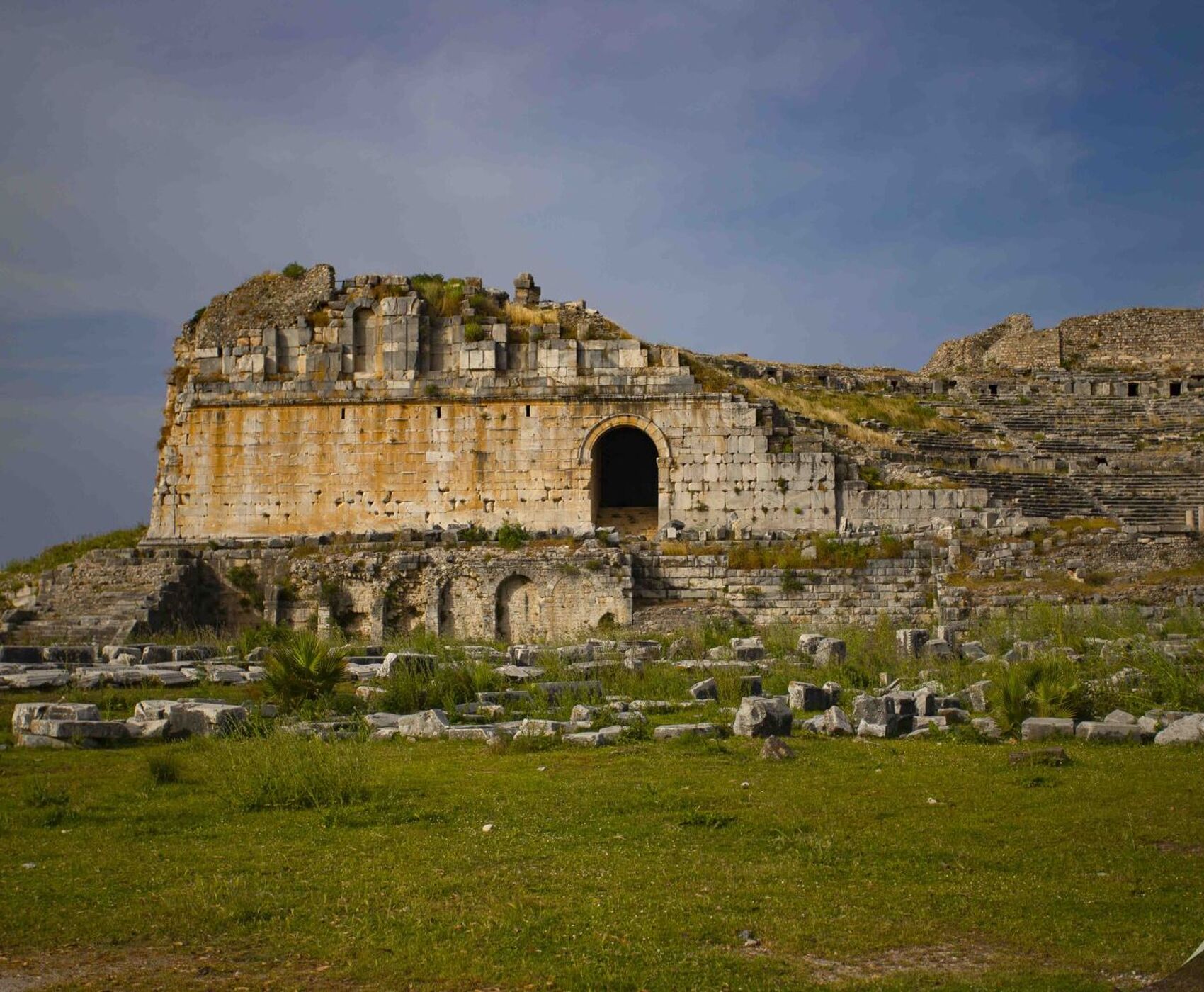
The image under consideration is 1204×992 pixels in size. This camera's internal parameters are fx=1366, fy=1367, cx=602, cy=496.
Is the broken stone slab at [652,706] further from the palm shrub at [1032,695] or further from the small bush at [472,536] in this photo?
the small bush at [472,536]

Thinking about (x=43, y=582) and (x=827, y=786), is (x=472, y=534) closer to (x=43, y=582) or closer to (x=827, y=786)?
(x=43, y=582)

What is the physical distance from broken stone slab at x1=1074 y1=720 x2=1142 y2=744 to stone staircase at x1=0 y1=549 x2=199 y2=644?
1587 cm

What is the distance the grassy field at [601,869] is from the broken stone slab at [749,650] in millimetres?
6369


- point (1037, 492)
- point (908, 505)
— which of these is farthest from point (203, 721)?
point (1037, 492)

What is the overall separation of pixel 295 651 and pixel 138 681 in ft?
8.23

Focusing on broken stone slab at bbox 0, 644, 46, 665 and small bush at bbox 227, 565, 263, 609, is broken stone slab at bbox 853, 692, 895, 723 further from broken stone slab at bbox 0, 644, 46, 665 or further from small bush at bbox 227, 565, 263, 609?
small bush at bbox 227, 565, 263, 609

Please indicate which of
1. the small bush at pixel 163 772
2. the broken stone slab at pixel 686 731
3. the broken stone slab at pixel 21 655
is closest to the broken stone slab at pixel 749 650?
the broken stone slab at pixel 686 731

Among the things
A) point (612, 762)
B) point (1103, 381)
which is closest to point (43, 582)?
point (612, 762)

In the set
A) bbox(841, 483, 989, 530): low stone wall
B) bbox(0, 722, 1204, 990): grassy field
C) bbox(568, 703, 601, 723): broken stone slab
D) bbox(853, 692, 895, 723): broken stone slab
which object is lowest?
bbox(0, 722, 1204, 990): grassy field

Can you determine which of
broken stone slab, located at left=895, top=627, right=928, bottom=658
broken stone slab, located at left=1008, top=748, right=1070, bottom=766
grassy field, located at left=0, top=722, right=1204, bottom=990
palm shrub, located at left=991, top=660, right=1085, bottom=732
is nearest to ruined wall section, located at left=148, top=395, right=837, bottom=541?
broken stone slab, located at left=895, top=627, right=928, bottom=658

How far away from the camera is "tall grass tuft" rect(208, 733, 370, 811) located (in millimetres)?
9297

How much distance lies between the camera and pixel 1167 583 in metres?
22.1

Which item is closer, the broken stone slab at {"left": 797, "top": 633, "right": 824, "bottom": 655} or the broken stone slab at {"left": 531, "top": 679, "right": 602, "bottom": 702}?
the broken stone slab at {"left": 531, "top": 679, "right": 602, "bottom": 702}

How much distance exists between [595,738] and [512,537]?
14028mm
